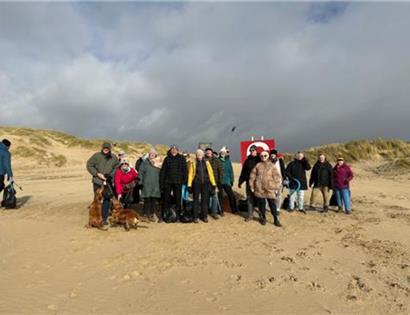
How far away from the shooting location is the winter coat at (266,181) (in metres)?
10.8

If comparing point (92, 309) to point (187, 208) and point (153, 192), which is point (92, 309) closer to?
point (153, 192)

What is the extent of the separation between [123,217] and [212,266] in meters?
3.46

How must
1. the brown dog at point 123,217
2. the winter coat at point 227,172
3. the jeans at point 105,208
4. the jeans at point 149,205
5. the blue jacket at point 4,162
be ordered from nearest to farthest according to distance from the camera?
1. the brown dog at point 123,217
2. the jeans at point 105,208
3. the jeans at point 149,205
4. the winter coat at point 227,172
5. the blue jacket at point 4,162

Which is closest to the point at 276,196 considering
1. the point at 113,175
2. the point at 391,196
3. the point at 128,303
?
the point at 113,175

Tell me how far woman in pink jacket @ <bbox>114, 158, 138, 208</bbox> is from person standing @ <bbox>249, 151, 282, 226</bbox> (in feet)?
9.62

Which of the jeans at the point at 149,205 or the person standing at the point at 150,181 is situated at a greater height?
the person standing at the point at 150,181

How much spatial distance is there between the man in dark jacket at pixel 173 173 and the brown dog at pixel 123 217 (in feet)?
3.86

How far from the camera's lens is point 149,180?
11023 millimetres

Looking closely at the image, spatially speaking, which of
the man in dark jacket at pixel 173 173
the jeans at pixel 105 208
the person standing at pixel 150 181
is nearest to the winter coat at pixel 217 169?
the man in dark jacket at pixel 173 173

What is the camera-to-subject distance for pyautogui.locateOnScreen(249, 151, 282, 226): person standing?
10.8m

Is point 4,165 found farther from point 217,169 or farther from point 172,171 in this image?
point 217,169

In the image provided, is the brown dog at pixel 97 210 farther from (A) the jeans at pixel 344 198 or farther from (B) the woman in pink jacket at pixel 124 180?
(A) the jeans at pixel 344 198

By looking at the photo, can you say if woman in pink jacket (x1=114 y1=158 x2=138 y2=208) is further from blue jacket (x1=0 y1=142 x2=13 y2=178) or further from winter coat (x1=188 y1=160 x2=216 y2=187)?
blue jacket (x1=0 y1=142 x2=13 y2=178)

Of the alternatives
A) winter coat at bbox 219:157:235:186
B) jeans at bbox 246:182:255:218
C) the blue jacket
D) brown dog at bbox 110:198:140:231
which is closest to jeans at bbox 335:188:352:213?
jeans at bbox 246:182:255:218
